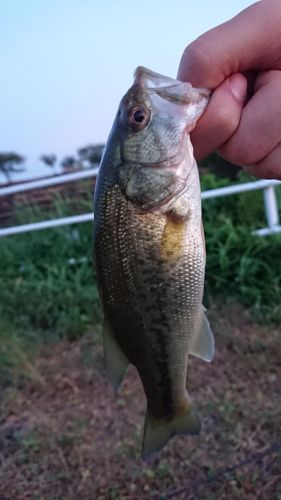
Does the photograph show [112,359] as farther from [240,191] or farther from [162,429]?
[240,191]

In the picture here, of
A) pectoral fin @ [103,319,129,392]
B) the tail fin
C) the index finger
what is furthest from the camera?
the tail fin

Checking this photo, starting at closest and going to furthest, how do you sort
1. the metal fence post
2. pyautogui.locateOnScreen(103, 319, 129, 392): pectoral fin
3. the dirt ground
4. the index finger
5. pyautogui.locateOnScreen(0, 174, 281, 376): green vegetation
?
the index finger, pyautogui.locateOnScreen(103, 319, 129, 392): pectoral fin, the dirt ground, pyautogui.locateOnScreen(0, 174, 281, 376): green vegetation, the metal fence post

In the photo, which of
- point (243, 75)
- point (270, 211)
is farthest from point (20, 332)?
point (243, 75)

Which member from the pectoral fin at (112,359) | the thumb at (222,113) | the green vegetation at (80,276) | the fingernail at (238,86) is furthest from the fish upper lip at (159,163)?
the green vegetation at (80,276)

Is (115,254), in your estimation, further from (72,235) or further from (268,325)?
(72,235)

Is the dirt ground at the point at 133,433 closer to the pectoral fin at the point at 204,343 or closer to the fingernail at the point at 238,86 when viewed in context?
the pectoral fin at the point at 204,343

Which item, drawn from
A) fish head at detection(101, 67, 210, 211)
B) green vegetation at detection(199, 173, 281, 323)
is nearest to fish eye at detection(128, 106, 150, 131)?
fish head at detection(101, 67, 210, 211)

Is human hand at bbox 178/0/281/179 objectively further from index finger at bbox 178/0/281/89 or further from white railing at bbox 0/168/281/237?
white railing at bbox 0/168/281/237
